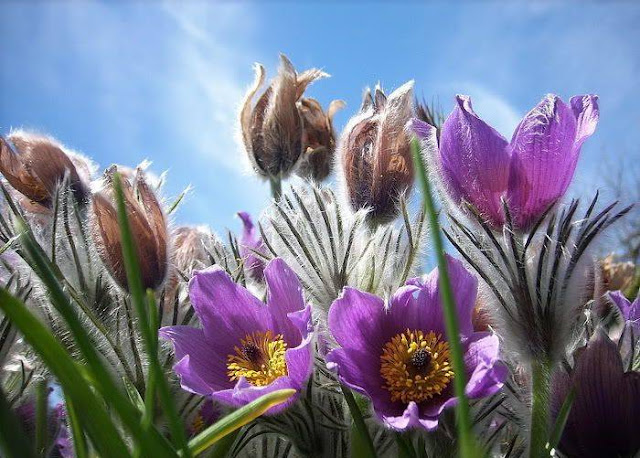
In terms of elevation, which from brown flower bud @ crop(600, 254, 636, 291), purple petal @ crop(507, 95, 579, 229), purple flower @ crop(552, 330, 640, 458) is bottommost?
purple flower @ crop(552, 330, 640, 458)

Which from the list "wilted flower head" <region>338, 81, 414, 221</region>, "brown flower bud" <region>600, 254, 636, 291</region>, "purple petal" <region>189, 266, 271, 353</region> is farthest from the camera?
"brown flower bud" <region>600, 254, 636, 291</region>

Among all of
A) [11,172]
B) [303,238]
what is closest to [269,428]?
[303,238]

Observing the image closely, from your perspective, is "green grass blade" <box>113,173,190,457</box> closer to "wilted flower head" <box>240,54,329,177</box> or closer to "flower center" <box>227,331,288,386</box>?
"flower center" <box>227,331,288,386</box>

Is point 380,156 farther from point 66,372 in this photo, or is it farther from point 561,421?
point 66,372

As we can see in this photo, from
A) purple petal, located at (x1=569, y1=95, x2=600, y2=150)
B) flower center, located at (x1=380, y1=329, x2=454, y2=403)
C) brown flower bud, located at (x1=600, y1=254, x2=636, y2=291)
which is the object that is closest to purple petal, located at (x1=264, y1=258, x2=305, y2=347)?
flower center, located at (x1=380, y1=329, x2=454, y2=403)

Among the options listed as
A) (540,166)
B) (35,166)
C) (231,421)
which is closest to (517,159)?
(540,166)

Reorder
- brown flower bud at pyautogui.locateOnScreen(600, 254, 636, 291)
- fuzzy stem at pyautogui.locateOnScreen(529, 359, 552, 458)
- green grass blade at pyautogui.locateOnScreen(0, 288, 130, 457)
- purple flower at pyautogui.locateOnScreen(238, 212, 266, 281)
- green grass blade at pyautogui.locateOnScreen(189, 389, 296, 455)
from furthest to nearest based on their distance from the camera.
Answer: brown flower bud at pyautogui.locateOnScreen(600, 254, 636, 291) < purple flower at pyautogui.locateOnScreen(238, 212, 266, 281) < fuzzy stem at pyautogui.locateOnScreen(529, 359, 552, 458) < green grass blade at pyautogui.locateOnScreen(189, 389, 296, 455) < green grass blade at pyautogui.locateOnScreen(0, 288, 130, 457)
